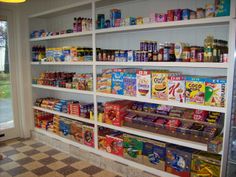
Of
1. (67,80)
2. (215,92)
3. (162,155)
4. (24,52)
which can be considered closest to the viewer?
(215,92)

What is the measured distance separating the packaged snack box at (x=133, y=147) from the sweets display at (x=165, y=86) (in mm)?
550

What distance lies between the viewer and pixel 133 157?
2850 mm

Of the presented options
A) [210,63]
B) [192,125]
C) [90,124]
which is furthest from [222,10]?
[90,124]

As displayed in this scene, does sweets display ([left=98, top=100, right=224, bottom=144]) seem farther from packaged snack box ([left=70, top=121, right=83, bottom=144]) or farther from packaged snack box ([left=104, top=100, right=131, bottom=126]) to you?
packaged snack box ([left=70, top=121, right=83, bottom=144])

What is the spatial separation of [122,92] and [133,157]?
813mm

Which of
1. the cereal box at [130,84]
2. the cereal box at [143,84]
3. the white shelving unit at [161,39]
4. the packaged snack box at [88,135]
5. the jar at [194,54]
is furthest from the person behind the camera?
the packaged snack box at [88,135]

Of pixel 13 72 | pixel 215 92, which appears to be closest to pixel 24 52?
pixel 13 72

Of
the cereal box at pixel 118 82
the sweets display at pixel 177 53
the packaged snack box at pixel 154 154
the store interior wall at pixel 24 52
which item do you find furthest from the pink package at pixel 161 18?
the store interior wall at pixel 24 52

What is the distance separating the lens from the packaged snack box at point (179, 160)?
2.41 metres

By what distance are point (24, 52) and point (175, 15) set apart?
9.63 feet

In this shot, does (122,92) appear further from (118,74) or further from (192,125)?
(192,125)

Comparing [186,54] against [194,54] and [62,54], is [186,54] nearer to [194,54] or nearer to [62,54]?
[194,54]

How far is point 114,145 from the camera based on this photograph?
3.05 m

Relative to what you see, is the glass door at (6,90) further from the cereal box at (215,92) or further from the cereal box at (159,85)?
the cereal box at (215,92)
